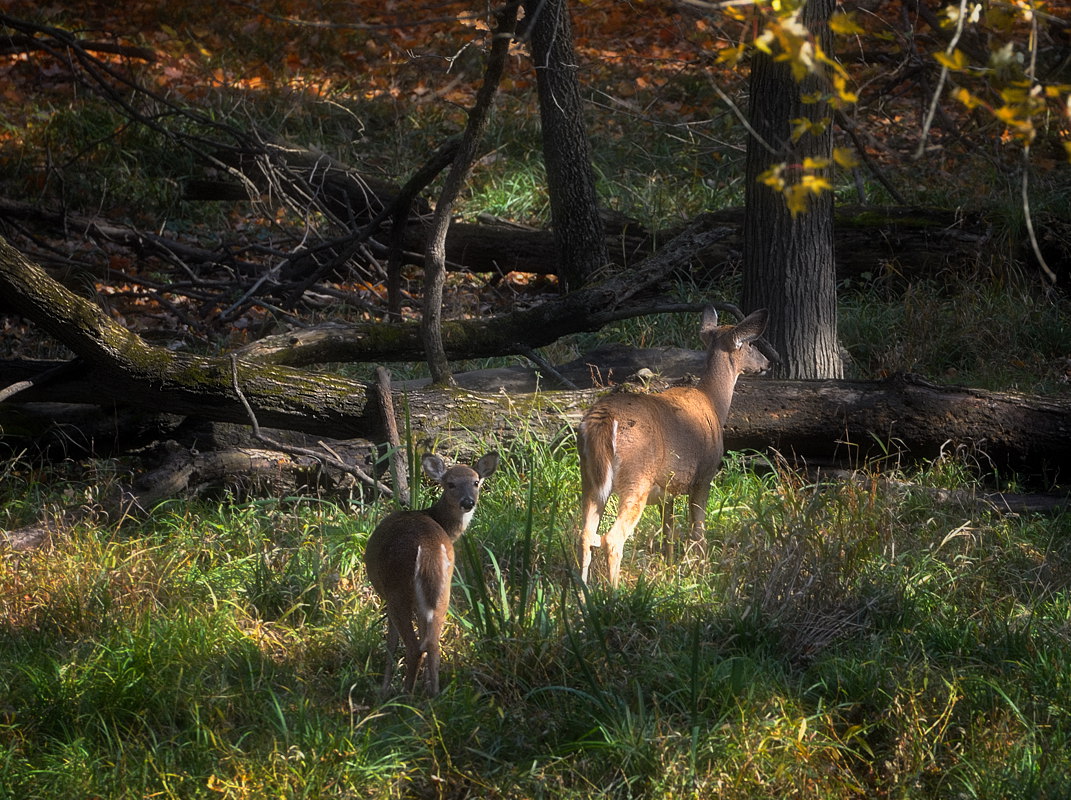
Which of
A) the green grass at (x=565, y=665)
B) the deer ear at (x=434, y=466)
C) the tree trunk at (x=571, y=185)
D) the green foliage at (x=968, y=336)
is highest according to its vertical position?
the tree trunk at (x=571, y=185)

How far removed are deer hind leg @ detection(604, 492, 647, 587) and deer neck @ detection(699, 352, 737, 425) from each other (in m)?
0.97

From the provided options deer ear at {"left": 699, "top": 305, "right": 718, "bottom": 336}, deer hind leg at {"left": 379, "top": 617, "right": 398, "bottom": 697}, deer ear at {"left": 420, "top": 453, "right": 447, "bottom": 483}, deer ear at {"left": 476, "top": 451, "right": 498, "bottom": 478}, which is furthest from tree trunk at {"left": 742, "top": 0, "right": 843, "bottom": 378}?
deer hind leg at {"left": 379, "top": 617, "right": 398, "bottom": 697}

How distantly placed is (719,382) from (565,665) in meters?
2.30

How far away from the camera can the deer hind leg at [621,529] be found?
16.6ft

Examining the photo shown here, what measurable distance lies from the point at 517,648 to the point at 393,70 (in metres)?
11.5

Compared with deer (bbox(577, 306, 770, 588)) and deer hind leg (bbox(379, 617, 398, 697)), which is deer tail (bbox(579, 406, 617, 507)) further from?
deer hind leg (bbox(379, 617, 398, 697))

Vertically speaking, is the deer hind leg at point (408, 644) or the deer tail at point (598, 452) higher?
the deer tail at point (598, 452)

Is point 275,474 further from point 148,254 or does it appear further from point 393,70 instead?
point 393,70

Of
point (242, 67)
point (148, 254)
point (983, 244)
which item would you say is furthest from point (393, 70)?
point (983, 244)

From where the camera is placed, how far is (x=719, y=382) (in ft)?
19.9

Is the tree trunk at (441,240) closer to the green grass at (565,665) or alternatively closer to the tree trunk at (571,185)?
the green grass at (565,665)

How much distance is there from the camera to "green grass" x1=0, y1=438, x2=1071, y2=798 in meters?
3.70

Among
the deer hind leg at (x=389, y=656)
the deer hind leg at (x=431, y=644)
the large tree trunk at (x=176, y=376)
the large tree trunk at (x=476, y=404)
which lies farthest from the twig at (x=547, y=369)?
the deer hind leg at (x=431, y=644)

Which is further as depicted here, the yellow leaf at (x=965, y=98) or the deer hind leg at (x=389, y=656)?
the deer hind leg at (x=389, y=656)
